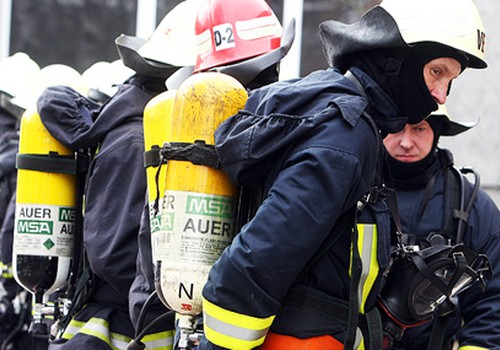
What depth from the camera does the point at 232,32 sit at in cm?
376

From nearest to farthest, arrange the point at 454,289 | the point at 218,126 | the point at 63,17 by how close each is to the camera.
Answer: the point at 218,126 < the point at 454,289 < the point at 63,17

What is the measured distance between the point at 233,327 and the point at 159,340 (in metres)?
1.27

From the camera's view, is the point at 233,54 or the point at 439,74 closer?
the point at 439,74

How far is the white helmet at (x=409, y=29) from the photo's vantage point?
2.98 m

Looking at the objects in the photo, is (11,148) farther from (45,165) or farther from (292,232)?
(292,232)

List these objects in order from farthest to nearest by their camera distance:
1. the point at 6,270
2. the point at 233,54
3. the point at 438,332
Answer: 1. the point at 6,270
2. the point at 438,332
3. the point at 233,54

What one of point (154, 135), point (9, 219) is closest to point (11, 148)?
point (9, 219)

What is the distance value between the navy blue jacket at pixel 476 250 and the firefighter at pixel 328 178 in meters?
1.09

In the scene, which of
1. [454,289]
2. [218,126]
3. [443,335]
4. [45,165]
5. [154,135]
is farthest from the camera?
[45,165]

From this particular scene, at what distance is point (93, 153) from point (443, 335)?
5.83 feet

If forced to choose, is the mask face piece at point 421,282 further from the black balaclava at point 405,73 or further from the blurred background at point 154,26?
the blurred background at point 154,26

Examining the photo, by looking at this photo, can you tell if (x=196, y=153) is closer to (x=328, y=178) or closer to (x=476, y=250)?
(x=328, y=178)

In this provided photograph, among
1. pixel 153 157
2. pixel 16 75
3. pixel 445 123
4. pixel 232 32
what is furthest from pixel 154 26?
pixel 153 157

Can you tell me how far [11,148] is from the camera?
654 cm
